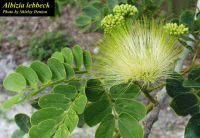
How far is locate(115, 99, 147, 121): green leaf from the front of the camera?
0.88 m

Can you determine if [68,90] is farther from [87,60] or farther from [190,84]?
[190,84]

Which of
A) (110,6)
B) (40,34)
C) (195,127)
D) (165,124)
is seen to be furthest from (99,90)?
(40,34)

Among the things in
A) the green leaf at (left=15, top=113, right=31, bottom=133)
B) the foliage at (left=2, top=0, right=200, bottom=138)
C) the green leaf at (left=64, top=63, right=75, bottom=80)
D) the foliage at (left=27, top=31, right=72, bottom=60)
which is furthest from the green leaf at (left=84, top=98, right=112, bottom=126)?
the foliage at (left=27, top=31, right=72, bottom=60)

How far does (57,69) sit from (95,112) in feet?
0.51

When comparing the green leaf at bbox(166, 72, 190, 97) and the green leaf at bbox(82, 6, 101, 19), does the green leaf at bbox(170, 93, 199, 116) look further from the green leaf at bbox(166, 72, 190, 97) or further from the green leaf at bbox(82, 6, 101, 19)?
the green leaf at bbox(82, 6, 101, 19)

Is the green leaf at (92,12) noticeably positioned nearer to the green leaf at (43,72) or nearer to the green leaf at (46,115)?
the green leaf at (43,72)

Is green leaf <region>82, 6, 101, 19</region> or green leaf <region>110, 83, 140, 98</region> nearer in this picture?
green leaf <region>110, 83, 140, 98</region>

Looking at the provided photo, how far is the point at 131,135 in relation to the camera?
2.77 feet

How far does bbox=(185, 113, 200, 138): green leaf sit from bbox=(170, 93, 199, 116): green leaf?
0.03 m

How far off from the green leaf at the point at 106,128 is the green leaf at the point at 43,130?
0.09 metres

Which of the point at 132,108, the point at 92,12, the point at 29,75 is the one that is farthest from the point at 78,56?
the point at 92,12

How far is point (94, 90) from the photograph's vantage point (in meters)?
0.90

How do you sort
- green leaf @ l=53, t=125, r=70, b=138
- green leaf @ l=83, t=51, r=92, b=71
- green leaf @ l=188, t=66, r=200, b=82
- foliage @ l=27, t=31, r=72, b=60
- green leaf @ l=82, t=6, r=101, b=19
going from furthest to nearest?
foliage @ l=27, t=31, r=72, b=60 → green leaf @ l=82, t=6, r=101, b=19 → green leaf @ l=83, t=51, r=92, b=71 → green leaf @ l=188, t=66, r=200, b=82 → green leaf @ l=53, t=125, r=70, b=138

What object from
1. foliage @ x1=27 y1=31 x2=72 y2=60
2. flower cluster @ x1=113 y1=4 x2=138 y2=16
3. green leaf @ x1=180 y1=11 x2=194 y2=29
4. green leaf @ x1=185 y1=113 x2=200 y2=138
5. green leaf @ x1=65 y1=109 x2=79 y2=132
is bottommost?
foliage @ x1=27 y1=31 x2=72 y2=60
